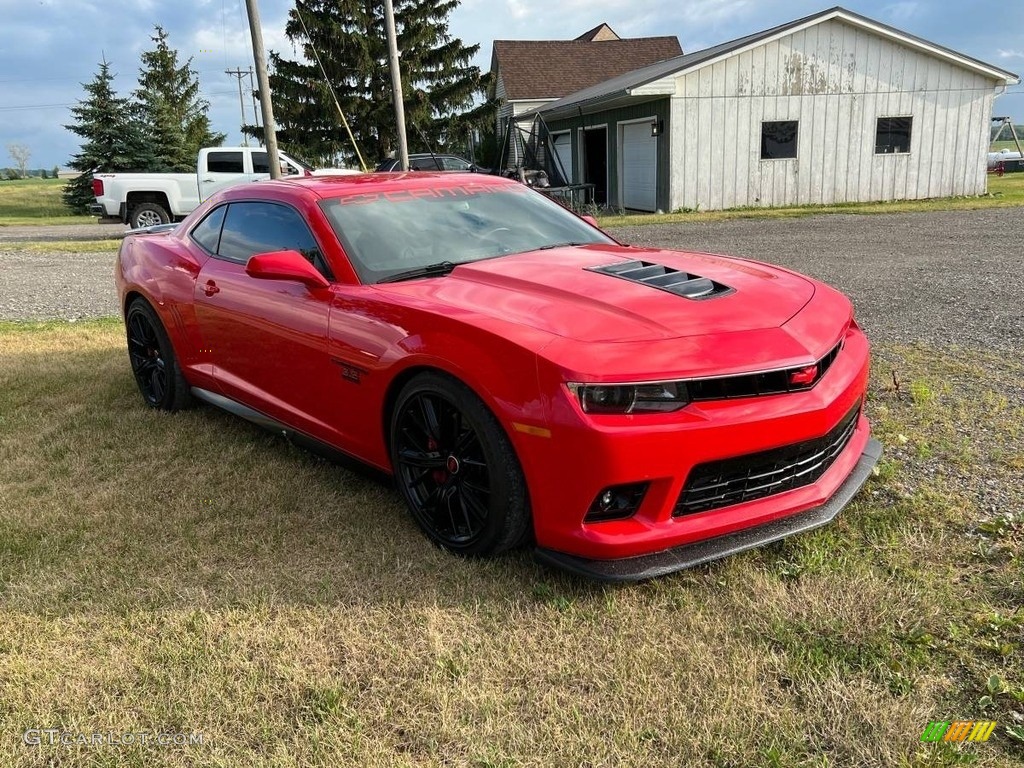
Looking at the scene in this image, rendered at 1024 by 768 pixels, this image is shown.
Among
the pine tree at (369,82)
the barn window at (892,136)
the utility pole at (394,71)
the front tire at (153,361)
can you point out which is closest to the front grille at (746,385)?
the front tire at (153,361)

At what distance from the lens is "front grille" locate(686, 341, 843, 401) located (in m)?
2.54

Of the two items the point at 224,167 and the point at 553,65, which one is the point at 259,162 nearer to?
the point at 224,167

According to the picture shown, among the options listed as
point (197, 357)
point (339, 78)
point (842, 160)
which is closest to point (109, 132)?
point (339, 78)

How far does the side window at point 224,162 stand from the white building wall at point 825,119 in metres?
9.98

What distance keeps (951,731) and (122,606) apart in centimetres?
271

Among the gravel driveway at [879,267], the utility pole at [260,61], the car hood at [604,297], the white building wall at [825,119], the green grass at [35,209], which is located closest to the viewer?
the car hood at [604,297]

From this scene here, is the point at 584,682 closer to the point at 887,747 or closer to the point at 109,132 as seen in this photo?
the point at 887,747

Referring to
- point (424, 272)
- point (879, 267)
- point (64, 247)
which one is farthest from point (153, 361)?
point (64, 247)

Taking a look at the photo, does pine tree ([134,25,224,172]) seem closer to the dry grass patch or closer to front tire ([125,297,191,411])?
the dry grass patch

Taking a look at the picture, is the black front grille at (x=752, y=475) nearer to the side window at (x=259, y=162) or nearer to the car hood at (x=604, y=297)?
the car hood at (x=604, y=297)

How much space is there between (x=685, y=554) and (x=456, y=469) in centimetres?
89

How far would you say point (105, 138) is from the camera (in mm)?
30484

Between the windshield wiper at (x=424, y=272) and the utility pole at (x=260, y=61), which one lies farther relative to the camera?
the utility pole at (x=260, y=61)

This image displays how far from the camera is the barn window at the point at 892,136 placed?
62.1 feet
